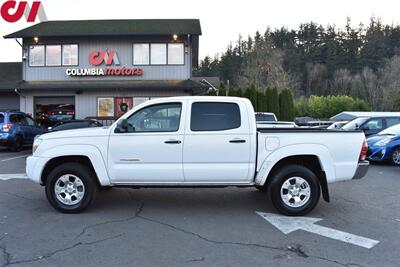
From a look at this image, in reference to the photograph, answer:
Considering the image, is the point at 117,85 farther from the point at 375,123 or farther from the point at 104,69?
the point at 375,123

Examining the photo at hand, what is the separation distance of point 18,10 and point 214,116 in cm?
1960

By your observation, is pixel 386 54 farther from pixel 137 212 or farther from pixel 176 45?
pixel 137 212

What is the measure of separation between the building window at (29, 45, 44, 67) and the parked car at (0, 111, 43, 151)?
22.6ft

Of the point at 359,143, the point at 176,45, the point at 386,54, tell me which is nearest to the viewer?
the point at 359,143

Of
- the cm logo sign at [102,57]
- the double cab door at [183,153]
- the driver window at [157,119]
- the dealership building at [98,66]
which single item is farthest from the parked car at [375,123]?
the cm logo sign at [102,57]

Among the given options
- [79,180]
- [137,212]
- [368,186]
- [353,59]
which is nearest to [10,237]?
[79,180]

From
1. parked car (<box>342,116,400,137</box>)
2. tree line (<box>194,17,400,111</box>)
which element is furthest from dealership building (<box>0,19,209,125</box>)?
tree line (<box>194,17,400,111</box>)

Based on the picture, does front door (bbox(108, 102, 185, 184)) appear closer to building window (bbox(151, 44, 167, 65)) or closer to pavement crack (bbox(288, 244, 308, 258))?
pavement crack (bbox(288, 244, 308, 258))

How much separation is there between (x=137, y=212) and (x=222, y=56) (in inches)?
3064

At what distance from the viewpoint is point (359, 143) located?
609cm

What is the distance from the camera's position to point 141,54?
2247cm

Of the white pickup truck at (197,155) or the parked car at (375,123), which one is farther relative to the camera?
the parked car at (375,123)

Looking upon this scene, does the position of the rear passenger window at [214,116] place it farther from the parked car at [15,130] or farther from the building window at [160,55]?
the building window at [160,55]

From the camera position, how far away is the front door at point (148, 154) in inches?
235
